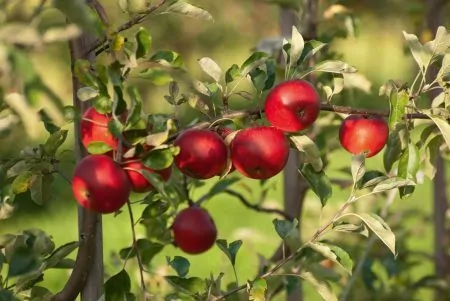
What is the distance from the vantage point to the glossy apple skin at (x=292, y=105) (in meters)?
1.11

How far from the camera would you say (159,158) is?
1.05 m

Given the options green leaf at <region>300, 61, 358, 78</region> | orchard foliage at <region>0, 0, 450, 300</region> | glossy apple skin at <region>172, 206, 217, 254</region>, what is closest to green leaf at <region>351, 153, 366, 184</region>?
orchard foliage at <region>0, 0, 450, 300</region>

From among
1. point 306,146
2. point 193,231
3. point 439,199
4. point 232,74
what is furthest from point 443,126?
point 439,199

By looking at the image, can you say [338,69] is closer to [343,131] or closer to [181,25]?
[343,131]

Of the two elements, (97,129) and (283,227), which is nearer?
(97,129)

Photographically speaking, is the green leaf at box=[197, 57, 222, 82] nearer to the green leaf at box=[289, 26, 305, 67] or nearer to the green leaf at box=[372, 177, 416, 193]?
the green leaf at box=[289, 26, 305, 67]

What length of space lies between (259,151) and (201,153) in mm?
69

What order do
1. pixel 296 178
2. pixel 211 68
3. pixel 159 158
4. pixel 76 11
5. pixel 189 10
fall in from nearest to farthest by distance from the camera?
pixel 76 11, pixel 159 158, pixel 189 10, pixel 211 68, pixel 296 178

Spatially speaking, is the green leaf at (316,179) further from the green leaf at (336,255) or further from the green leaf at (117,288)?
the green leaf at (117,288)

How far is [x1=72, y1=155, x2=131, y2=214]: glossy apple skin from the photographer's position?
3.28 feet

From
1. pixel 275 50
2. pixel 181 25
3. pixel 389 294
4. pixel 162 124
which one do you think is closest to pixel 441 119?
pixel 162 124

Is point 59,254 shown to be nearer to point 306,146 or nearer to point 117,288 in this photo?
point 117,288

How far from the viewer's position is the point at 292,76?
3.94 ft

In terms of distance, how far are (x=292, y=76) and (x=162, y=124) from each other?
0.64ft
